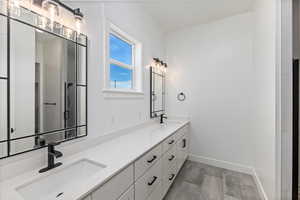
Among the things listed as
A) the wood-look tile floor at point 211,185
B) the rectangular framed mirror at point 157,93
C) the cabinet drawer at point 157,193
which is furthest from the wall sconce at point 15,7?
the wood-look tile floor at point 211,185

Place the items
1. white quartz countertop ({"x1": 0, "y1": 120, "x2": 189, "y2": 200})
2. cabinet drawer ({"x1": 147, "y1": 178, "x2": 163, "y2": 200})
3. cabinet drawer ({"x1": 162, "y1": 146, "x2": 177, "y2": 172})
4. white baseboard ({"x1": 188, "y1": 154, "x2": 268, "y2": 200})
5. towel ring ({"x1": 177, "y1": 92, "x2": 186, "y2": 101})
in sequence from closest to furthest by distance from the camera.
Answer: white quartz countertop ({"x1": 0, "y1": 120, "x2": 189, "y2": 200})
cabinet drawer ({"x1": 147, "y1": 178, "x2": 163, "y2": 200})
cabinet drawer ({"x1": 162, "y1": 146, "x2": 177, "y2": 172})
white baseboard ({"x1": 188, "y1": 154, "x2": 268, "y2": 200})
towel ring ({"x1": 177, "y1": 92, "x2": 186, "y2": 101})

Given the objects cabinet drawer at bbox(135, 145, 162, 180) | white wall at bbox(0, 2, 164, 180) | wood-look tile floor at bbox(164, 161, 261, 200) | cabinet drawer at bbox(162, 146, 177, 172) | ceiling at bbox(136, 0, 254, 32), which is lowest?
wood-look tile floor at bbox(164, 161, 261, 200)

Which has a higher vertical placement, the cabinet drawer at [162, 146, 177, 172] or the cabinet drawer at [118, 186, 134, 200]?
the cabinet drawer at [118, 186, 134, 200]

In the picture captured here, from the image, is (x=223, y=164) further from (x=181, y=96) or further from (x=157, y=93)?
(x=157, y=93)

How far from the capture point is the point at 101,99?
61.2 inches

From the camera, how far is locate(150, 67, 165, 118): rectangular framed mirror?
2676mm

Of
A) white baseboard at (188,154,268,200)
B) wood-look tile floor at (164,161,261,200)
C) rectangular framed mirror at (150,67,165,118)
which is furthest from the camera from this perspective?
rectangular framed mirror at (150,67,165,118)

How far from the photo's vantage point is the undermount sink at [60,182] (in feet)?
2.58

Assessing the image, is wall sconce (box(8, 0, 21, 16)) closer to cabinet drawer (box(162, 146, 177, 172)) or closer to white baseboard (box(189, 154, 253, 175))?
cabinet drawer (box(162, 146, 177, 172))

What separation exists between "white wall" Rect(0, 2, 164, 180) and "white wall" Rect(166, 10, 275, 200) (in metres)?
1.01

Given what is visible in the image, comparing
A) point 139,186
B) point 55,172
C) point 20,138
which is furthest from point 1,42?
point 139,186

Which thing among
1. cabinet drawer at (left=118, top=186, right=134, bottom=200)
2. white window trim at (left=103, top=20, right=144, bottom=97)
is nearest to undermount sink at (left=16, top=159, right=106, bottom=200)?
cabinet drawer at (left=118, top=186, right=134, bottom=200)

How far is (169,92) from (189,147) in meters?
1.31

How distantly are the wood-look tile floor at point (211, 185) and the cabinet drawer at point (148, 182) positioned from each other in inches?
22.9
